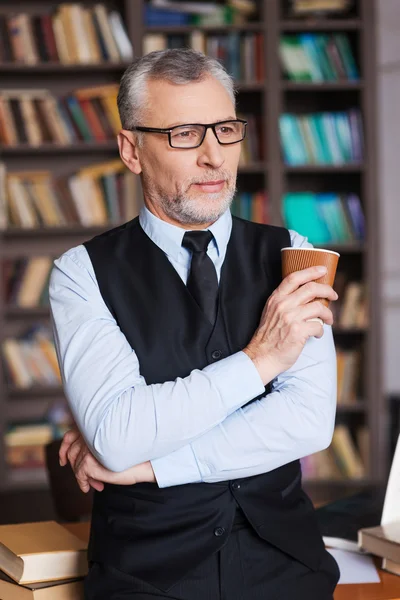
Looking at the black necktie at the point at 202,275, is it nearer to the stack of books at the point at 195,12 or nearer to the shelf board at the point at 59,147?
the shelf board at the point at 59,147

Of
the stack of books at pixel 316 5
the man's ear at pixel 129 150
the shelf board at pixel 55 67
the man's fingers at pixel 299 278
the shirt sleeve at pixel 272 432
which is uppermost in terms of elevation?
the stack of books at pixel 316 5

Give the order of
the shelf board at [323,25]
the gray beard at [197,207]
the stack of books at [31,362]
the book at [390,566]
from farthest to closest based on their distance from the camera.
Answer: the stack of books at [31,362], the shelf board at [323,25], the gray beard at [197,207], the book at [390,566]

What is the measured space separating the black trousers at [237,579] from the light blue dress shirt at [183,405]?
12 cm

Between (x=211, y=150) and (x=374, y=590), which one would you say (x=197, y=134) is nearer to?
(x=211, y=150)

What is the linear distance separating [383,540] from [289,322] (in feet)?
1.40

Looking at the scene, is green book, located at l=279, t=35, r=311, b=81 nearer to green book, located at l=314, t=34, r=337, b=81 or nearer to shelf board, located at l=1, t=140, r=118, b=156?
green book, located at l=314, t=34, r=337, b=81

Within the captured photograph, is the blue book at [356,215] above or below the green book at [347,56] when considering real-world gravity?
below

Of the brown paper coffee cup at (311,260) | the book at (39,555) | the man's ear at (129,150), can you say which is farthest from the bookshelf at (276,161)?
the brown paper coffee cup at (311,260)

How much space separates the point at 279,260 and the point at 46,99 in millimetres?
3225

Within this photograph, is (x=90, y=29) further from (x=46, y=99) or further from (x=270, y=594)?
(x=270, y=594)

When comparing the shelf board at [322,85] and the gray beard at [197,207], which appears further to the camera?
the shelf board at [322,85]

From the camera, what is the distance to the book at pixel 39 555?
1.41m

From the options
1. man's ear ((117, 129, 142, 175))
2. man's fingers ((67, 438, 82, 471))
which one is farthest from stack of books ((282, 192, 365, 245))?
man's fingers ((67, 438, 82, 471))

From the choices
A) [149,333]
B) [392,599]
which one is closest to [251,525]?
[392,599]
